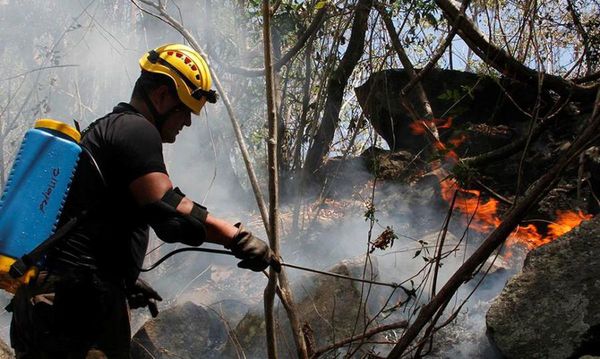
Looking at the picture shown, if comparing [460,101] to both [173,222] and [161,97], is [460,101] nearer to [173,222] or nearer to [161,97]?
[161,97]

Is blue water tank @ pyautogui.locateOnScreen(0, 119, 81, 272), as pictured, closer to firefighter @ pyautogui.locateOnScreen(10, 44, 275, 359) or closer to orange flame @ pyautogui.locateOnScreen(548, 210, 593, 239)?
firefighter @ pyautogui.locateOnScreen(10, 44, 275, 359)

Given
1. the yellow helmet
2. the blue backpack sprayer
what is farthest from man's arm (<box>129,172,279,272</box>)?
the yellow helmet

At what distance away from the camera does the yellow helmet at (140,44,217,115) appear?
282cm

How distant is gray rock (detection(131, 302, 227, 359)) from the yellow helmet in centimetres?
280

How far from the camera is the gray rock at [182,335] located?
16.6ft

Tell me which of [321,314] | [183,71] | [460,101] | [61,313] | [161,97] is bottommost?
[61,313]

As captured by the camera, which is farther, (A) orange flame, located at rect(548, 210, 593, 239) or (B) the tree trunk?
(B) the tree trunk

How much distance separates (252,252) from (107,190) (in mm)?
669

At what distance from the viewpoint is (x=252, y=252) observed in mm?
2428

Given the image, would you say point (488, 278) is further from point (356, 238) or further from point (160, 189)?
point (160, 189)

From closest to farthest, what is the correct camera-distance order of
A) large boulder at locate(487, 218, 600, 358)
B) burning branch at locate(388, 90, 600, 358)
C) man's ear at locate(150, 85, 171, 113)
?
burning branch at locate(388, 90, 600, 358) < man's ear at locate(150, 85, 171, 113) < large boulder at locate(487, 218, 600, 358)

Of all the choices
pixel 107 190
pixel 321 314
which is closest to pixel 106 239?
pixel 107 190

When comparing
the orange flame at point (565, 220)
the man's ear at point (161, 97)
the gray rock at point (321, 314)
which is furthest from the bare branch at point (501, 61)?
the man's ear at point (161, 97)

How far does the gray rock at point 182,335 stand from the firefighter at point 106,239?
2.48 metres
